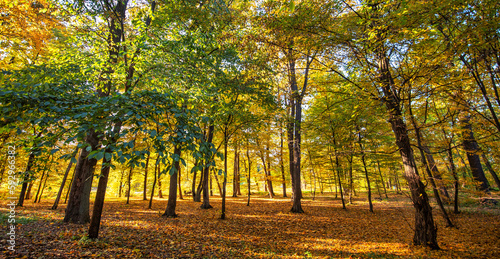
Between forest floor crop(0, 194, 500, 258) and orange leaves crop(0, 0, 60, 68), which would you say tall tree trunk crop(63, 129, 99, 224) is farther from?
orange leaves crop(0, 0, 60, 68)

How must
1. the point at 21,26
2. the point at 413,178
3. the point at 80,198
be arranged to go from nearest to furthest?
the point at 413,178, the point at 21,26, the point at 80,198

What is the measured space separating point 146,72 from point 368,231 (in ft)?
35.1

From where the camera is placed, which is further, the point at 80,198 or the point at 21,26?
the point at 80,198

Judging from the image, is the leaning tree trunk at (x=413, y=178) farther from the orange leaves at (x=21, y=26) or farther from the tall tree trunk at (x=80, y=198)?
the orange leaves at (x=21, y=26)

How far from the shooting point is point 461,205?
13797 mm

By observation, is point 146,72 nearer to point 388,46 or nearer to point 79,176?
point 79,176

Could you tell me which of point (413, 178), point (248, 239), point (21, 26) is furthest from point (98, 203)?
point (413, 178)

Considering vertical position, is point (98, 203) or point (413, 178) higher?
point (413, 178)

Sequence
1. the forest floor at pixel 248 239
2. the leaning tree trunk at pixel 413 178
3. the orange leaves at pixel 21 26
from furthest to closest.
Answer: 1. the orange leaves at pixel 21 26
2. the leaning tree trunk at pixel 413 178
3. the forest floor at pixel 248 239

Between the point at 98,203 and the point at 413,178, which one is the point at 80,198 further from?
the point at 413,178

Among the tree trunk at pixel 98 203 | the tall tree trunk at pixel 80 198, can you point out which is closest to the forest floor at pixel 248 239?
the tree trunk at pixel 98 203

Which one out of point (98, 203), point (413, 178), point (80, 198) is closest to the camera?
point (98, 203)

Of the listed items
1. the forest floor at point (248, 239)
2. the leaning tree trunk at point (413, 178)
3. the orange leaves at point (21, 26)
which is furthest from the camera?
the orange leaves at point (21, 26)

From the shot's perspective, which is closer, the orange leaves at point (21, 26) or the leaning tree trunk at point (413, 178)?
the leaning tree trunk at point (413, 178)
